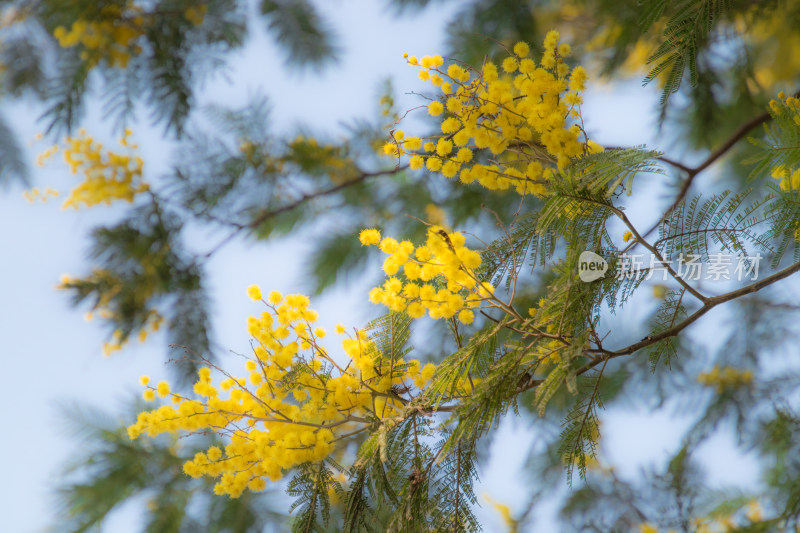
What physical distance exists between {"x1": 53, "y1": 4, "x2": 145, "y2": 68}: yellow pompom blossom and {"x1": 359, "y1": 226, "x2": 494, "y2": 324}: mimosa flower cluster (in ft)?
4.01

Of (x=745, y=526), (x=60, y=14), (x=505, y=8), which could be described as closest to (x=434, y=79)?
(x=505, y=8)

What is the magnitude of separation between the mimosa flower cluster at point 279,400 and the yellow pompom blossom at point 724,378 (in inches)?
60.8

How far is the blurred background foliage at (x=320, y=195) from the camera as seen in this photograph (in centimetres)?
156

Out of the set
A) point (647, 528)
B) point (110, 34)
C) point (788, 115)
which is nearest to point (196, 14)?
point (110, 34)

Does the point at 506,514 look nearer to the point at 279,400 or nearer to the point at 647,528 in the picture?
the point at 647,528

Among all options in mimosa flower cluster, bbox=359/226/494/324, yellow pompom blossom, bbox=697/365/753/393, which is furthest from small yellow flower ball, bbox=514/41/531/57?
yellow pompom blossom, bbox=697/365/753/393

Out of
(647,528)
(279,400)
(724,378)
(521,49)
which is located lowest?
(279,400)

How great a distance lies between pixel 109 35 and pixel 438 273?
1.36m

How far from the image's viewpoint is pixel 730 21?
1.63 meters

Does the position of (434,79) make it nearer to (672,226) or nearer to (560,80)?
(560,80)

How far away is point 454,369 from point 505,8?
1277 millimetres

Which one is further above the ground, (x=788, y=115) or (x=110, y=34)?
(x=110, y=34)

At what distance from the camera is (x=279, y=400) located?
2.70 ft

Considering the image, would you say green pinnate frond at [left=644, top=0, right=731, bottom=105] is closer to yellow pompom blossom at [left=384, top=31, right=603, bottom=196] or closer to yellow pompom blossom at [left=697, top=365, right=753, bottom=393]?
yellow pompom blossom at [left=384, top=31, right=603, bottom=196]
